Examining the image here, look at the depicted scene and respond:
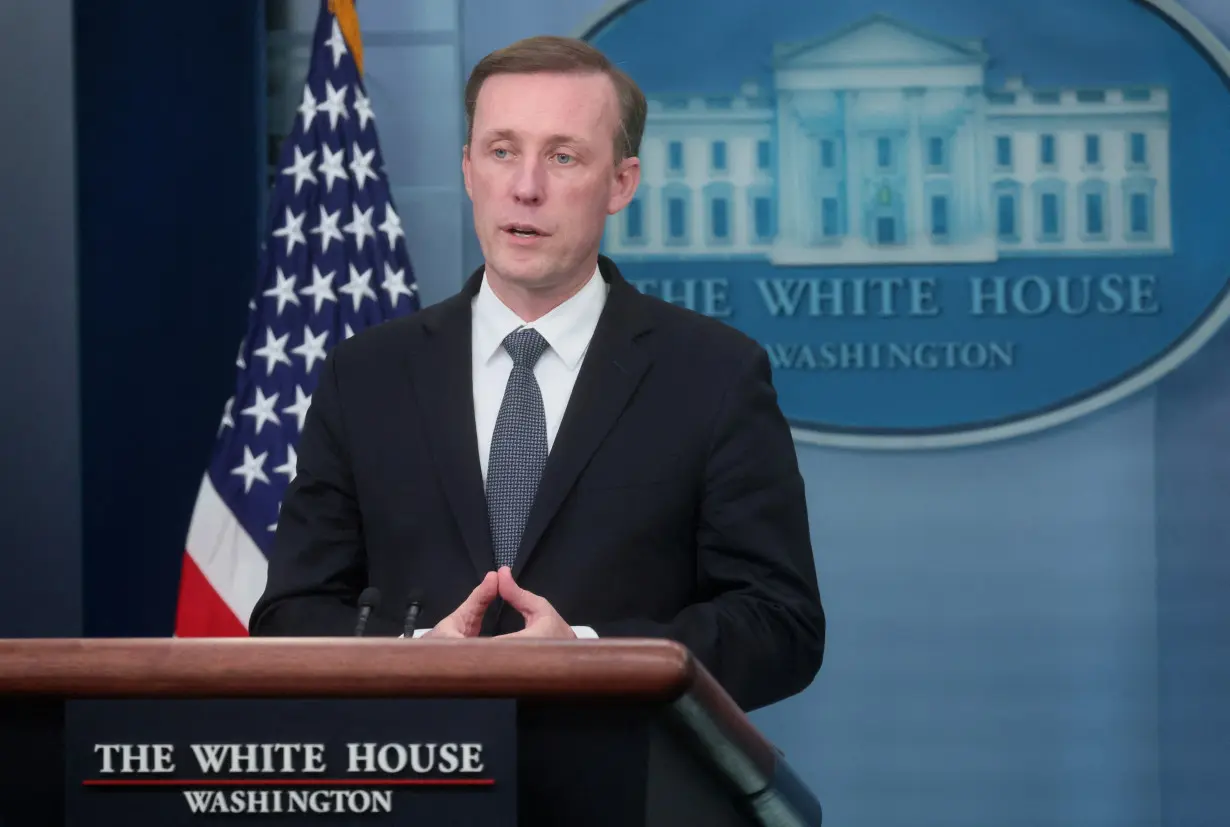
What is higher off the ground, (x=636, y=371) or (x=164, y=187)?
(x=164, y=187)

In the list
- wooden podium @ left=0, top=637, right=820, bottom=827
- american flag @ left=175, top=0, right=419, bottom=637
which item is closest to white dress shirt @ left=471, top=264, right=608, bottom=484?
wooden podium @ left=0, top=637, right=820, bottom=827

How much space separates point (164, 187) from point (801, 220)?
4.70 feet

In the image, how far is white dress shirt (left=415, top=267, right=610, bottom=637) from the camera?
5.43 feet

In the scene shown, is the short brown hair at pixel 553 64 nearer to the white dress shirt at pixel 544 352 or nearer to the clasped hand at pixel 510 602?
the white dress shirt at pixel 544 352

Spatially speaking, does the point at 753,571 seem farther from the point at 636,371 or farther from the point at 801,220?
the point at 801,220

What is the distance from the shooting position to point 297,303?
9.96 feet

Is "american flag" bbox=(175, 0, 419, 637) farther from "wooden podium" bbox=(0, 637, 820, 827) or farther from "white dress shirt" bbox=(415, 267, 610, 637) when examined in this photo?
"wooden podium" bbox=(0, 637, 820, 827)

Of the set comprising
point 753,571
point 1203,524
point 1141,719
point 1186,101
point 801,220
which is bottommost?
point 1141,719

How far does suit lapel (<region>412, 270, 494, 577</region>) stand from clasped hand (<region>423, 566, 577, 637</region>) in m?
0.25

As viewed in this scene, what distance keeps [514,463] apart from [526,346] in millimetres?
156

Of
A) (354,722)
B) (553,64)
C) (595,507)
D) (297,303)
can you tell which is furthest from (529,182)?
(297,303)

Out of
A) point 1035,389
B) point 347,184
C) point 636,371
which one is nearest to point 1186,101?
point 1035,389

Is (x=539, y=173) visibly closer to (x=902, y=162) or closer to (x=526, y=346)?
(x=526, y=346)

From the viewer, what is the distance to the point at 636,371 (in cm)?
164
